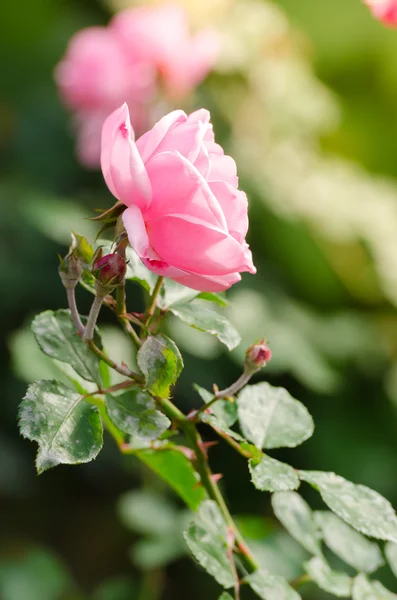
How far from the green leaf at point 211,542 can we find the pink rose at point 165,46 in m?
1.22

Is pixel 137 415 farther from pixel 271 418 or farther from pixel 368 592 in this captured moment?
pixel 368 592

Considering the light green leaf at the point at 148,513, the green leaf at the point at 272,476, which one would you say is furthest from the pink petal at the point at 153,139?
the light green leaf at the point at 148,513

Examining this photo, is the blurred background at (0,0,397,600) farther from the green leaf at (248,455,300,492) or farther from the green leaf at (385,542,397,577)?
the green leaf at (248,455,300,492)

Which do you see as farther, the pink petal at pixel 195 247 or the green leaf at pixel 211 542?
the green leaf at pixel 211 542

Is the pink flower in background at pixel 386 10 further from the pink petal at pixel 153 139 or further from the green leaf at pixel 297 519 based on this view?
the green leaf at pixel 297 519

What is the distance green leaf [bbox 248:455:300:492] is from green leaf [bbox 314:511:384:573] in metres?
0.23

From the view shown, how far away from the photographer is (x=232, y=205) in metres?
0.51

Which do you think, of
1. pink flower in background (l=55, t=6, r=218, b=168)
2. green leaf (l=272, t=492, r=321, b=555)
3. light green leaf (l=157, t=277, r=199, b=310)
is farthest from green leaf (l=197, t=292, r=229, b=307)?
pink flower in background (l=55, t=6, r=218, b=168)

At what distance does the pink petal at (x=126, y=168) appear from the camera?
48cm

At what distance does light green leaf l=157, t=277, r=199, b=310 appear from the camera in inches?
23.5

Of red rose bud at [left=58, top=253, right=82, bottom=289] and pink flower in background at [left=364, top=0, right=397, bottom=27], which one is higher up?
pink flower in background at [left=364, top=0, right=397, bottom=27]

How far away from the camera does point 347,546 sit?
743 millimetres

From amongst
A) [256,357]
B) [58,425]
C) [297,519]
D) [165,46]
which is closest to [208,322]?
[256,357]

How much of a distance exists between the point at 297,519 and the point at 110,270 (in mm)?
374
